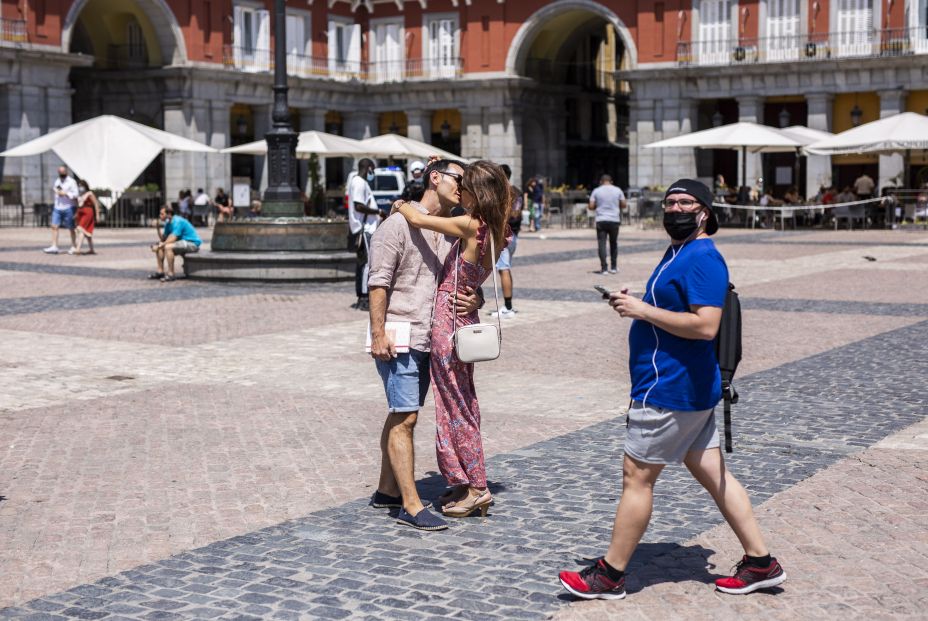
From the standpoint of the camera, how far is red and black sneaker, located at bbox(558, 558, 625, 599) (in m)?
4.73

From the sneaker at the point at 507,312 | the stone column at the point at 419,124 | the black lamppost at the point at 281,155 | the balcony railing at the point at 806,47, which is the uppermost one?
the balcony railing at the point at 806,47

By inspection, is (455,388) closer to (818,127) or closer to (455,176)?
(455,176)

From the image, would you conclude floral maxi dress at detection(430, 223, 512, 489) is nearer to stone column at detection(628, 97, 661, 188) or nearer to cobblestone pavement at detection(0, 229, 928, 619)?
cobblestone pavement at detection(0, 229, 928, 619)

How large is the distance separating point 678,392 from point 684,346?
168mm

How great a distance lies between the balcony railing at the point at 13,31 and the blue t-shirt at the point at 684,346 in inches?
1395

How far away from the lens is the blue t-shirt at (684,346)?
15.0 feet

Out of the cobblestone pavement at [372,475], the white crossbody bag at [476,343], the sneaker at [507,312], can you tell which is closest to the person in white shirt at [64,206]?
the cobblestone pavement at [372,475]

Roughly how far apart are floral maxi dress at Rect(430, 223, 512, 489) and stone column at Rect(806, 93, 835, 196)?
36291 millimetres

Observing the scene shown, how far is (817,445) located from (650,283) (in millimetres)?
3082

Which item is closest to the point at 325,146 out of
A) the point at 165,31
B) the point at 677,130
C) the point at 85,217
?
the point at 85,217

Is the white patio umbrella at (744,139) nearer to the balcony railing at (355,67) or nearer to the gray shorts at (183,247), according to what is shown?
the balcony railing at (355,67)

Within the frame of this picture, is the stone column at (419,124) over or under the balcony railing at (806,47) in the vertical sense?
under

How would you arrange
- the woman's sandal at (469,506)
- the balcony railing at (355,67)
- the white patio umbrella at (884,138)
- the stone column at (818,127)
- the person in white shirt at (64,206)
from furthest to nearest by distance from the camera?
the balcony railing at (355,67)
the stone column at (818,127)
the white patio umbrella at (884,138)
the person in white shirt at (64,206)
the woman's sandal at (469,506)

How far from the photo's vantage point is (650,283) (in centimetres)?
472
